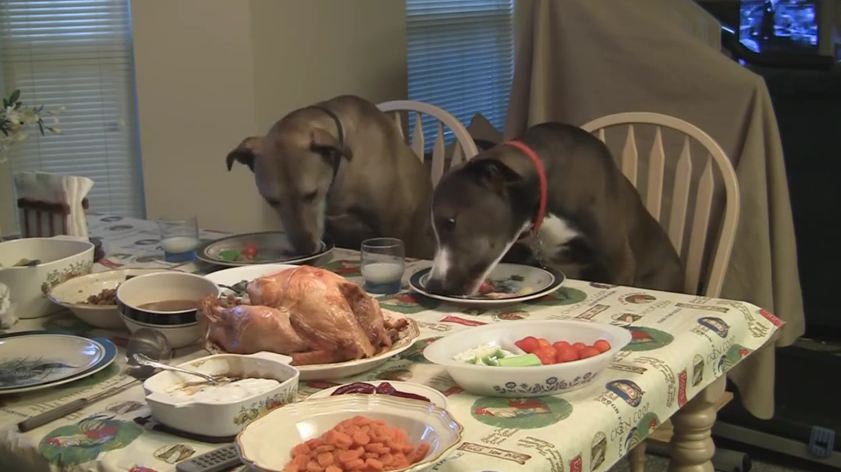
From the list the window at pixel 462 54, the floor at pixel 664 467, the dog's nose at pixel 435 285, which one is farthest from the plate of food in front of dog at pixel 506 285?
the window at pixel 462 54

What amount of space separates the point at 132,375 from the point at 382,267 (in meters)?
0.59

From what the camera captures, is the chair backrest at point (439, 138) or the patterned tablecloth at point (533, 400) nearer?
the patterned tablecloth at point (533, 400)

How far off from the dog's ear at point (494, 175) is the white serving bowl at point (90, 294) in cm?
69

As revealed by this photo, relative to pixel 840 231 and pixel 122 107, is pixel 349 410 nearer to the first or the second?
pixel 122 107

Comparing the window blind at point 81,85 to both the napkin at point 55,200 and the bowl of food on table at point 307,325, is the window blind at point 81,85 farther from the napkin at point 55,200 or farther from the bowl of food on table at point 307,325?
the bowl of food on table at point 307,325

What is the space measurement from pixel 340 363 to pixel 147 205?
1.93m

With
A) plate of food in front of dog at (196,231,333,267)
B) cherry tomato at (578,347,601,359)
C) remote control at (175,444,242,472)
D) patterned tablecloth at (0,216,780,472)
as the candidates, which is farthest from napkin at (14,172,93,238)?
cherry tomato at (578,347,601,359)

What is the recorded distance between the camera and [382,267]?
1.73 meters

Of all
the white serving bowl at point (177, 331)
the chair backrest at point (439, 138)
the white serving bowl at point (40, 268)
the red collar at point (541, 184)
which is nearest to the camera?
the white serving bowl at point (177, 331)

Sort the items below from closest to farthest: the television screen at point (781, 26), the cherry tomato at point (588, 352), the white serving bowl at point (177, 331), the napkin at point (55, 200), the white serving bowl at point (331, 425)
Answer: the white serving bowl at point (331, 425) → the cherry tomato at point (588, 352) → the white serving bowl at point (177, 331) → the napkin at point (55, 200) → the television screen at point (781, 26)

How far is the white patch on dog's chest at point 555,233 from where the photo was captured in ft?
6.24

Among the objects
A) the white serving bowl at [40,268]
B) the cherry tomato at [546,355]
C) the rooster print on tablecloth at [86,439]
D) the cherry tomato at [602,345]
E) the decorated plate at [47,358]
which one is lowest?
the rooster print on tablecloth at [86,439]

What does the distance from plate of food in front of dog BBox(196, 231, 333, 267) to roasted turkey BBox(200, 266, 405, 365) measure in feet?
1.92

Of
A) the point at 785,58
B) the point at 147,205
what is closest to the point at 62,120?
the point at 147,205
